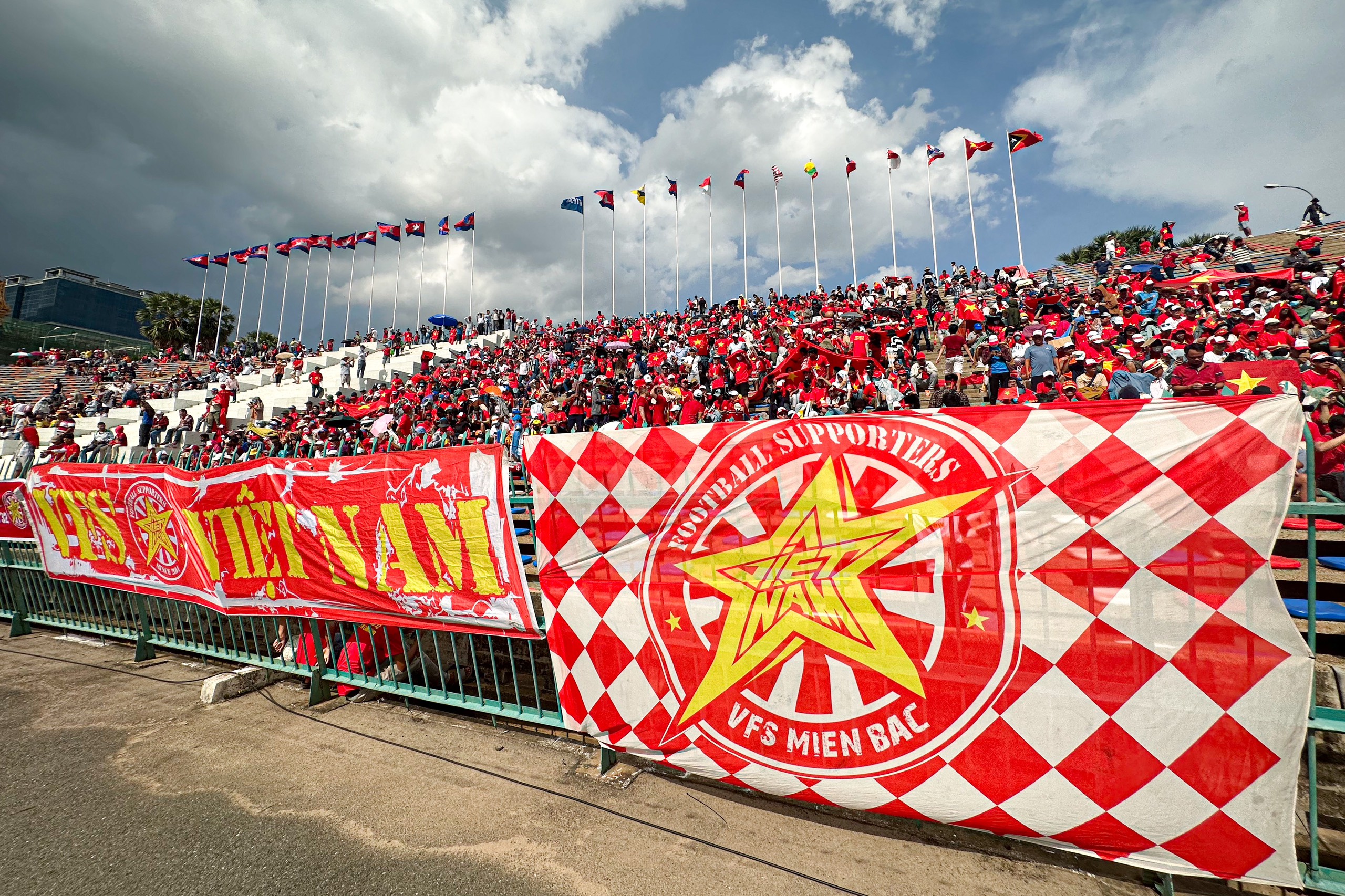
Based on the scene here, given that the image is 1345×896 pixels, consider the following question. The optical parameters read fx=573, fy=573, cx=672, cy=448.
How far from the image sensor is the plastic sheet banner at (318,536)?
4.00 m

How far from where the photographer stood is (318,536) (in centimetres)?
479

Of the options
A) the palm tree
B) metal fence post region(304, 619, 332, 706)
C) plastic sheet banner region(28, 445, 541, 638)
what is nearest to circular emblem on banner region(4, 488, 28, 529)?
plastic sheet banner region(28, 445, 541, 638)

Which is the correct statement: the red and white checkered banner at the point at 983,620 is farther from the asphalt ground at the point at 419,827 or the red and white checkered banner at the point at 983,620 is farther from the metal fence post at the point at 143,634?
the metal fence post at the point at 143,634

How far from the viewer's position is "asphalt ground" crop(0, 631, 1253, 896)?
2.76 meters

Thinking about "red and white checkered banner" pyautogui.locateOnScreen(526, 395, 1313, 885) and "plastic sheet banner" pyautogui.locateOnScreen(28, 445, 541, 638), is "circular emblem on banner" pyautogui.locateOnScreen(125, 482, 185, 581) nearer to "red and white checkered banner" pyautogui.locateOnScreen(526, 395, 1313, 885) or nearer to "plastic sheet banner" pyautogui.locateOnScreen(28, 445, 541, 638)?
"plastic sheet banner" pyautogui.locateOnScreen(28, 445, 541, 638)

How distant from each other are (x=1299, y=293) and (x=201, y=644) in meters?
19.8

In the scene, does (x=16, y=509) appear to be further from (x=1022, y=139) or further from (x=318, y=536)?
(x=1022, y=139)

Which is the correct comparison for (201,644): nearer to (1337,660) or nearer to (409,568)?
(409,568)

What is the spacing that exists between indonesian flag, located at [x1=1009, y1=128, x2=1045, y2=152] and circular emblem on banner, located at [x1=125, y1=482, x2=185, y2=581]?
2872 cm

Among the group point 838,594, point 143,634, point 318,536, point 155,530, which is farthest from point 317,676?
point 838,594

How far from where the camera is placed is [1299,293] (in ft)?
39.1

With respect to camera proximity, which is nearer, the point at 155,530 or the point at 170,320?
the point at 155,530

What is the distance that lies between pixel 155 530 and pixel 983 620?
759 centimetres

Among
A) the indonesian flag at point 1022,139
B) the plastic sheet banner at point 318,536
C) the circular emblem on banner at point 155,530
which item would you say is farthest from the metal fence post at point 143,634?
the indonesian flag at point 1022,139
